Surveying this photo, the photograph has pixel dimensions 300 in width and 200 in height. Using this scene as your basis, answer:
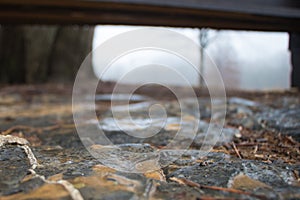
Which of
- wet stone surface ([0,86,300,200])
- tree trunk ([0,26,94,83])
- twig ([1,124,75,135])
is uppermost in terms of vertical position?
tree trunk ([0,26,94,83])

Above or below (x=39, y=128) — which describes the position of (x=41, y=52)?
above

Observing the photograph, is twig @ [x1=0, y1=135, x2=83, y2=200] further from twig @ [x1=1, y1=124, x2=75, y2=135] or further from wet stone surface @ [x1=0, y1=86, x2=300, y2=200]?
twig @ [x1=1, y1=124, x2=75, y2=135]

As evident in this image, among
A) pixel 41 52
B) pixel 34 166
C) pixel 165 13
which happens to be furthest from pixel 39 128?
pixel 41 52

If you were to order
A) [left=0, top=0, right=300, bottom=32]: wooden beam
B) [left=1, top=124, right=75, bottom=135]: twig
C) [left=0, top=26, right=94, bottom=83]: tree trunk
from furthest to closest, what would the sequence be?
1. [left=0, top=26, right=94, bottom=83]: tree trunk
2. [left=0, top=0, right=300, bottom=32]: wooden beam
3. [left=1, top=124, right=75, bottom=135]: twig

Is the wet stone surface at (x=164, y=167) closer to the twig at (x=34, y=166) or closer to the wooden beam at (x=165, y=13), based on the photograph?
the twig at (x=34, y=166)

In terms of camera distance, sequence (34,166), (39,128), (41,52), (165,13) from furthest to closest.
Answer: (41,52) < (165,13) < (39,128) < (34,166)

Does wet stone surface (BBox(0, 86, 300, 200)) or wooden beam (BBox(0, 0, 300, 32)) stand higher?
wooden beam (BBox(0, 0, 300, 32))

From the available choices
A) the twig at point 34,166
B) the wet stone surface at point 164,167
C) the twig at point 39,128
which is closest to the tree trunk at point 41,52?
the twig at point 39,128

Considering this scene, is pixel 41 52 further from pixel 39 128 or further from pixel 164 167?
pixel 164 167

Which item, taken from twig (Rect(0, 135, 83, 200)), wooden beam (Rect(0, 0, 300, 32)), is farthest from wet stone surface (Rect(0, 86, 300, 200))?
wooden beam (Rect(0, 0, 300, 32))

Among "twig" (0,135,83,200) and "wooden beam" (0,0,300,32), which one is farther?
"wooden beam" (0,0,300,32)

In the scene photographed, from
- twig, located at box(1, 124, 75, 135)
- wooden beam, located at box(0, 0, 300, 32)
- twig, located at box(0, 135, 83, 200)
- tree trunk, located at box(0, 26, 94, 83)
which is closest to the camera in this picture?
twig, located at box(0, 135, 83, 200)

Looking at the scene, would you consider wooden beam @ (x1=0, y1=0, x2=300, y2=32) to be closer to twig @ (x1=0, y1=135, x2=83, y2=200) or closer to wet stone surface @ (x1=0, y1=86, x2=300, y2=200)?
wet stone surface @ (x1=0, y1=86, x2=300, y2=200)

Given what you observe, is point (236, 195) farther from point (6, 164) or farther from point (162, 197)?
point (6, 164)
